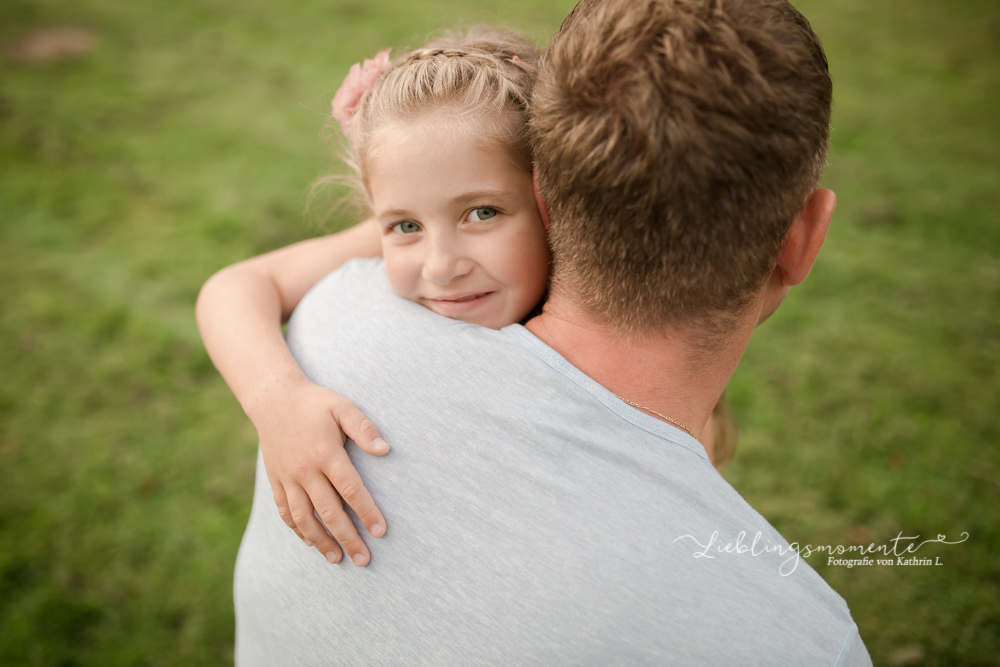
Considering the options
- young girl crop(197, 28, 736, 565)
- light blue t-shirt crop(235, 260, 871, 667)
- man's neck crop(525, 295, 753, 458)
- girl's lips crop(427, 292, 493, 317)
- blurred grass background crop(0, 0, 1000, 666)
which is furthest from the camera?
blurred grass background crop(0, 0, 1000, 666)

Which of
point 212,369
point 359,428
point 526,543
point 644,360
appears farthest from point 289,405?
point 212,369

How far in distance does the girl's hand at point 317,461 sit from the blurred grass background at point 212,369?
168 centimetres

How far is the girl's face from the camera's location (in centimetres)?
171

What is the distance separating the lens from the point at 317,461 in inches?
53.4

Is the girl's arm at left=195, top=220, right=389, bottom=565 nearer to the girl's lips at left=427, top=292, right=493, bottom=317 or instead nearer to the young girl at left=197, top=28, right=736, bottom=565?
the young girl at left=197, top=28, right=736, bottom=565

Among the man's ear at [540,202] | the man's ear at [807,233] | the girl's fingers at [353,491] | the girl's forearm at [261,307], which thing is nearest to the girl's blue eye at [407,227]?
the girl's forearm at [261,307]

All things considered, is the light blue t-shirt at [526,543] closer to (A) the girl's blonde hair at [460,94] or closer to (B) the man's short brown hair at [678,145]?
(B) the man's short brown hair at [678,145]

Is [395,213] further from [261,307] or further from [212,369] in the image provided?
[212,369]

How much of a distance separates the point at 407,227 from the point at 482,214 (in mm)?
238

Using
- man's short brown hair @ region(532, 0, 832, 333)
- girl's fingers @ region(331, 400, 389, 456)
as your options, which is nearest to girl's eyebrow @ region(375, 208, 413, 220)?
man's short brown hair @ region(532, 0, 832, 333)

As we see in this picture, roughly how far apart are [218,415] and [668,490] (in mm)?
3523

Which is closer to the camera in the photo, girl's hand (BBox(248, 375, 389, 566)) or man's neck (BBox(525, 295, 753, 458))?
girl's hand (BBox(248, 375, 389, 566))

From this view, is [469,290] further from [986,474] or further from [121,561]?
[986,474]

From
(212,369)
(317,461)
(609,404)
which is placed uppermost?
(609,404)
